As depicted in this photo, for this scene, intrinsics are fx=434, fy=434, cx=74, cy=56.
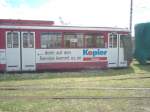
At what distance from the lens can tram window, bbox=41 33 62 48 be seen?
25.8 meters

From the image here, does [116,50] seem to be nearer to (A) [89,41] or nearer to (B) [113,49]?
(B) [113,49]

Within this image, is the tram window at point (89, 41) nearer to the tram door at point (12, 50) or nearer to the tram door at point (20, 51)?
the tram door at point (20, 51)

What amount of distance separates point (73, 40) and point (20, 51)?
11.9 feet

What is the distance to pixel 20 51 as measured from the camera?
82.5ft

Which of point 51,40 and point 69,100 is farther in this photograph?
point 51,40

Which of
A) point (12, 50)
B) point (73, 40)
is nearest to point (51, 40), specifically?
point (73, 40)

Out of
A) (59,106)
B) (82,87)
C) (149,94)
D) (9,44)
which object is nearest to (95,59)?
(9,44)

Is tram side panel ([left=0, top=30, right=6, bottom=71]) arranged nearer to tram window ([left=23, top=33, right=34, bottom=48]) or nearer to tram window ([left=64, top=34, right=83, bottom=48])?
tram window ([left=23, top=33, right=34, bottom=48])

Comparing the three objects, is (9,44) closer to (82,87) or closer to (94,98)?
(82,87)

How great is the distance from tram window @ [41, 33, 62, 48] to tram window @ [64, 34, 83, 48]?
1.54ft

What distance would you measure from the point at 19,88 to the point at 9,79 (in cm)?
457

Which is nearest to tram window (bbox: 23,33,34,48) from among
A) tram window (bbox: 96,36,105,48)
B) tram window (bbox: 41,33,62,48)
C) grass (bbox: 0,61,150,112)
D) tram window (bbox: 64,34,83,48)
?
tram window (bbox: 41,33,62,48)

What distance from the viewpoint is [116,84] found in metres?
19.2

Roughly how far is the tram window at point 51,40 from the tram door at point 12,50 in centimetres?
159
